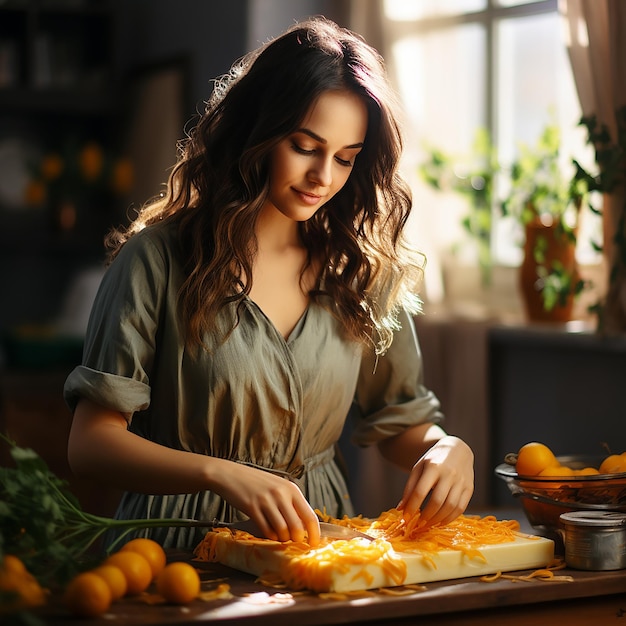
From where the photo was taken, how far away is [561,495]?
1705 millimetres

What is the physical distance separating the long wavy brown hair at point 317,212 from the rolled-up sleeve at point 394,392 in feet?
0.14

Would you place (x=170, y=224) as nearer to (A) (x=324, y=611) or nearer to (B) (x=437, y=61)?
(A) (x=324, y=611)

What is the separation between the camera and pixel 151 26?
5012 millimetres

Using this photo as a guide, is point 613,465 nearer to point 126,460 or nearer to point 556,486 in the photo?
point 556,486

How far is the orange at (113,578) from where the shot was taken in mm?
1344

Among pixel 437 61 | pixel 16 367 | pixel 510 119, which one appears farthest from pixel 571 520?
pixel 16 367

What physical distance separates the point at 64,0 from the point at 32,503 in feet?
12.9

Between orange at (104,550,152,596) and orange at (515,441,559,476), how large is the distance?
0.64 meters

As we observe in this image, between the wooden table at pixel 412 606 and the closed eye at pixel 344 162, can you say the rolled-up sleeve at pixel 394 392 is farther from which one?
the wooden table at pixel 412 606

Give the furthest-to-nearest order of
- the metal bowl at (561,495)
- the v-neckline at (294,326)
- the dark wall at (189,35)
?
the dark wall at (189,35), the v-neckline at (294,326), the metal bowl at (561,495)

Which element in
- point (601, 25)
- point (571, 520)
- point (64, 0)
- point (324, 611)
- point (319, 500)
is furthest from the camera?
point (64, 0)

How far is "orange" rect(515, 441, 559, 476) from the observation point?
68.2 inches

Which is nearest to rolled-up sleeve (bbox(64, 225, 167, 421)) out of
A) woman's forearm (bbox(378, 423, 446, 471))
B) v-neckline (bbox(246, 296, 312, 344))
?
v-neckline (bbox(246, 296, 312, 344))

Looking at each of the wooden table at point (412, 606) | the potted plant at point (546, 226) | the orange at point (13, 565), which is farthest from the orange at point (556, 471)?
the potted plant at point (546, 226)
